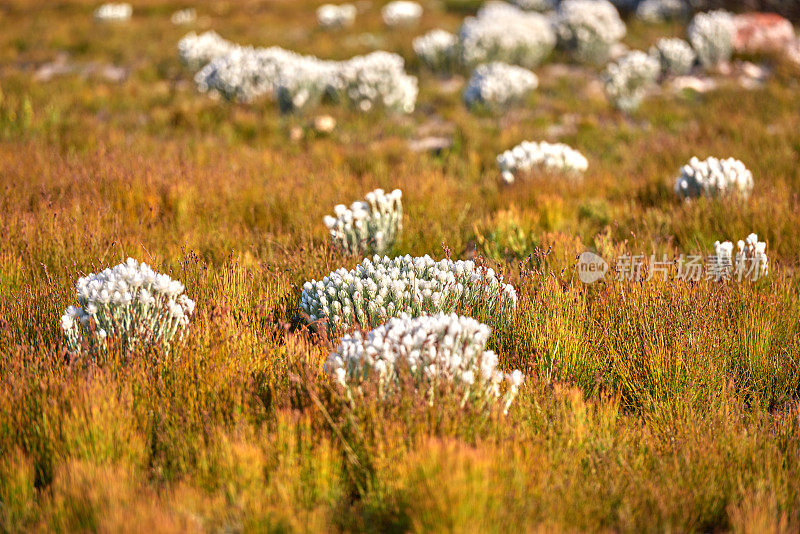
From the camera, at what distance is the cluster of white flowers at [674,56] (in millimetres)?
13086

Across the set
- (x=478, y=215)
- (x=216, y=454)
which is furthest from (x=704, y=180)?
(x=216, y=454)

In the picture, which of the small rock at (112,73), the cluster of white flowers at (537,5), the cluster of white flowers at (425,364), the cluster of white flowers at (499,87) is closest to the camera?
the cluster of white flowers at (425,364)

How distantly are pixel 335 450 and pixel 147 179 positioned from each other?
436 centimetres

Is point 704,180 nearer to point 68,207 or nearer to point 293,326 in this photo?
point 293,326

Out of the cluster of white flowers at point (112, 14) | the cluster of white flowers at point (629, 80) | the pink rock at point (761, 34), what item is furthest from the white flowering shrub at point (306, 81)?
the cluster of white flowers at point (112, 14)

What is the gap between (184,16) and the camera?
72.6 feet

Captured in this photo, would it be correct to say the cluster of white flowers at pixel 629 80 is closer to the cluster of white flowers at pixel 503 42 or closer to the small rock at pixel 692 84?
the small rock at pixel 692 84

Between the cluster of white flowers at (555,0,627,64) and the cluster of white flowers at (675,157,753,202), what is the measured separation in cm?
956

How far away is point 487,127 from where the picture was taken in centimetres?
967

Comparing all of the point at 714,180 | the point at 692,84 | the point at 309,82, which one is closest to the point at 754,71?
the point at 692,84

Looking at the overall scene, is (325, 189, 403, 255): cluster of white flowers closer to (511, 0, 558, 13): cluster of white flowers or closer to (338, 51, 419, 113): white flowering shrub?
(338, 51, 419, 113): white flowering shrub

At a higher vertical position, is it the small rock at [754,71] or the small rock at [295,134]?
the small rock at [754,71]

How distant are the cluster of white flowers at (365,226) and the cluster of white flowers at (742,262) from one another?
7.98 ft

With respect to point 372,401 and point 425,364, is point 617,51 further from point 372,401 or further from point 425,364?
point 372,401
